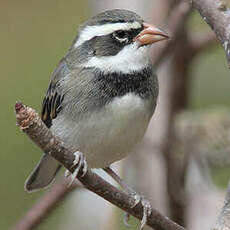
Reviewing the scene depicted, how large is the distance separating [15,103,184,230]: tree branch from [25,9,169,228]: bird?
0.62 m

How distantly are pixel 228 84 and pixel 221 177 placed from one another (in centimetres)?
77

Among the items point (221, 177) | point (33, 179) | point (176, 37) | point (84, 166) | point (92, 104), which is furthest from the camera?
point (221, 177)

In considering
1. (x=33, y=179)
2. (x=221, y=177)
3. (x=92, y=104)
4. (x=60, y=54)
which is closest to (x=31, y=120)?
(x=92, y=104)

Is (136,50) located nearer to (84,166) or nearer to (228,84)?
(84,166)

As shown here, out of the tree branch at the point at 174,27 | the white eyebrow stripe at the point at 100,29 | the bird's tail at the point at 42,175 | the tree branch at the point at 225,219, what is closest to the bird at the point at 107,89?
the white eyebrow stripe at the point at 100,29

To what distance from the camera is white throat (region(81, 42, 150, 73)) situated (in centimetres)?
377

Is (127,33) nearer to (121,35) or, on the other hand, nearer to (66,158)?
(121,35)

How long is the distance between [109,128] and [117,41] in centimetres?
48

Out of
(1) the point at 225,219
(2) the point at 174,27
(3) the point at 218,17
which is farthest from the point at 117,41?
(1) the point at 225,219

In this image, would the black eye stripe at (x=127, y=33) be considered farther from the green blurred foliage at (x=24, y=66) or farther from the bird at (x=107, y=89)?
the green blurred foliage at (x=24, y=66)

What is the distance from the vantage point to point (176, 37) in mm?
4691

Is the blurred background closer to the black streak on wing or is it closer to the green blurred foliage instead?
the green blurred foliage

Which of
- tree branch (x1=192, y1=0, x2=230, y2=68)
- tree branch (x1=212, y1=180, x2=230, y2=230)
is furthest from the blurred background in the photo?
tree branch (x1=212, y1=180, x2=230, y2=230)

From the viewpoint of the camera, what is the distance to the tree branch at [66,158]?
2516mm
